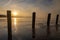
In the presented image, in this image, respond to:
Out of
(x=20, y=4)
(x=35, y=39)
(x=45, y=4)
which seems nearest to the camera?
(x=35, y=39)

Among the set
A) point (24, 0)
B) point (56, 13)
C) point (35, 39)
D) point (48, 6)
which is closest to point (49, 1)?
point (48, 6)

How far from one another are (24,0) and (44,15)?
2.30m

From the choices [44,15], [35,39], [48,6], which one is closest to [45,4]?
[48,6]

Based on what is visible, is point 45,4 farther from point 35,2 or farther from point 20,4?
point 20,4

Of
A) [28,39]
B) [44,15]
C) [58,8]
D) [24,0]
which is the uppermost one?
[24,0]

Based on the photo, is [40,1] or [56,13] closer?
[40,1]

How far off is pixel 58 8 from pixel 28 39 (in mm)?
5624

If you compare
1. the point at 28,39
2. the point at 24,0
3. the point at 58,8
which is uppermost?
the point at 24,0

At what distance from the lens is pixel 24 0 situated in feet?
29.8

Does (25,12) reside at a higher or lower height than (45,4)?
lower

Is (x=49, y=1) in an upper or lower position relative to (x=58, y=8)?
upper

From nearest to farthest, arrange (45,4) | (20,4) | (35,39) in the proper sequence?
1. (35,39)
2. (20,4)
3. (45,4)

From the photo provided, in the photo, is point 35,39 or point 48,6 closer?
point 35,39

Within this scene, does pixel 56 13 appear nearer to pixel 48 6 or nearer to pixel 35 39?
pixel 48 6
